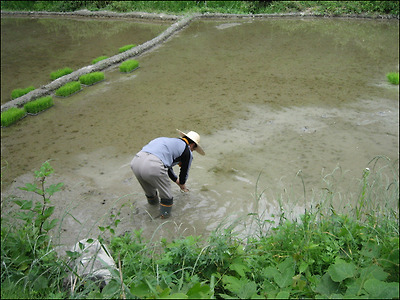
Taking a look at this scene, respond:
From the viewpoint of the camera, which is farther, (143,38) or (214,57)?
(143,38)

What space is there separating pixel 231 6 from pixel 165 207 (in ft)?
38.6

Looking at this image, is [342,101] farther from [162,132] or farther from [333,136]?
[162,132]

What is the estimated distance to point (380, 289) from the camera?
5.13 ft

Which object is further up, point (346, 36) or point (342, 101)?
point (346, 36)

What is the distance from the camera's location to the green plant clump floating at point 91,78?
7215mm

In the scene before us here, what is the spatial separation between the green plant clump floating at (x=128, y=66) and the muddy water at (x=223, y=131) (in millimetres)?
233

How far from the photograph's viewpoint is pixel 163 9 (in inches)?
564

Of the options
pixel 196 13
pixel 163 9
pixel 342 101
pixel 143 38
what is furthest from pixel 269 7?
pixel 342 101

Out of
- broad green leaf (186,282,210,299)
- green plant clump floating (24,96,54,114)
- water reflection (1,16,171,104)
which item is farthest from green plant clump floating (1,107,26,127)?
broad green leaf (186,282,210,299)

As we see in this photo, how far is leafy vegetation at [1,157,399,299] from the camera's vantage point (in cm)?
176

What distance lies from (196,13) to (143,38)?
3.15 metres

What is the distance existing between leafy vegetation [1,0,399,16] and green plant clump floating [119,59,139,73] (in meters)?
6.24

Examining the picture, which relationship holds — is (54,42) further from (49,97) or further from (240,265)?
(240,265)

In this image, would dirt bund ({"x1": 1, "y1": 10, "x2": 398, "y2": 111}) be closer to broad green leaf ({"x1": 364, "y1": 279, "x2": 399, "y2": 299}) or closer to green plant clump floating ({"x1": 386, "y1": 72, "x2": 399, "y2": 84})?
green plant clump floating ({"x1": 386, "y1": 72, "x2": 399, "y2": 84})
